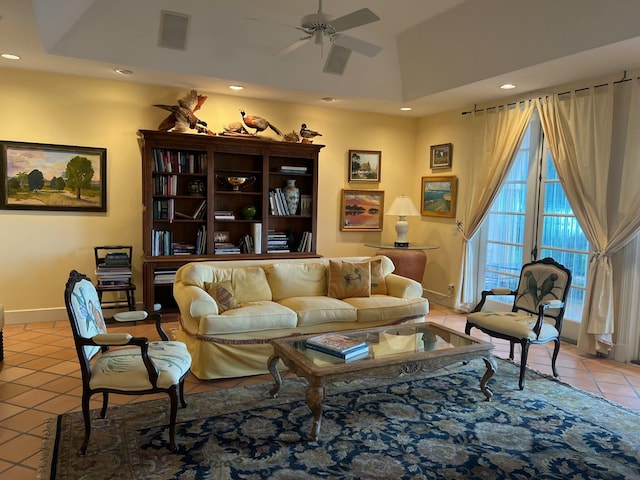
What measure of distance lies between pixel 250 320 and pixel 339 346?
3.00ft

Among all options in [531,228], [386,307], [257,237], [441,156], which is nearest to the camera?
[386,307]

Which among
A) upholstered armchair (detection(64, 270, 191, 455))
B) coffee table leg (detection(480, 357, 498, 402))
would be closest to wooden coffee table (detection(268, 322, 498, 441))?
coffee table leg (detection(480, 357, 498, 402))

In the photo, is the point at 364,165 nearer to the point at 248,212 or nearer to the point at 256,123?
the point at 256,123

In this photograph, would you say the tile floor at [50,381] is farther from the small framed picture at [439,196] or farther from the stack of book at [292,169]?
the stack of book at [292,169]

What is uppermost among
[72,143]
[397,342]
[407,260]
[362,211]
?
[72,143]

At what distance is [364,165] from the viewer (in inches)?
258

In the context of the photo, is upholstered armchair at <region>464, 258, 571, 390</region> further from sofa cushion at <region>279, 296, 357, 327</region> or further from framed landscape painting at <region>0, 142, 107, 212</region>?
framed landscape painting at <region>0, 142, 107, 212</region>

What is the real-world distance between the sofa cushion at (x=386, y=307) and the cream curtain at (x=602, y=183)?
1.54m

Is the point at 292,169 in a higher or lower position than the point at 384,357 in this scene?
higher

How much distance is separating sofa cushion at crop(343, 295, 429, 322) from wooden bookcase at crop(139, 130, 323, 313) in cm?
168

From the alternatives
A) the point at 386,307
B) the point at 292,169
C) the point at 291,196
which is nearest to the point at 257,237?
the point at 291,196

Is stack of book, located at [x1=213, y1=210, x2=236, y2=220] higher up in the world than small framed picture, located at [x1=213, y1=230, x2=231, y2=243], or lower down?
higher up

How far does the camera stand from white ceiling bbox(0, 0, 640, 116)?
143 inches

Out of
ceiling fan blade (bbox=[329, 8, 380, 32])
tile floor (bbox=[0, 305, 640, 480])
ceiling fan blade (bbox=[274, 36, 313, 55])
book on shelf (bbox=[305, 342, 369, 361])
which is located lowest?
tile floor (bbox=[0, 305, 640, 480])
